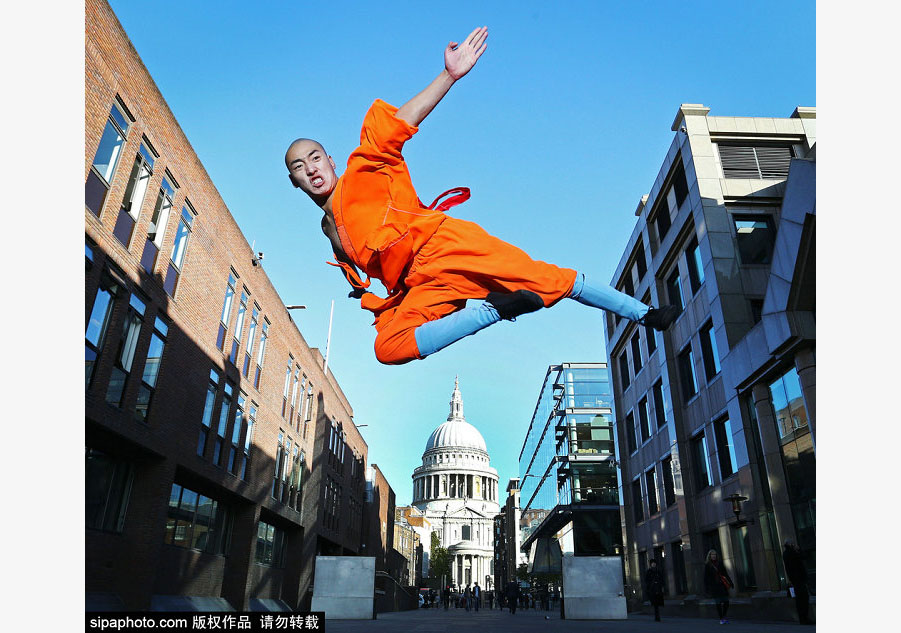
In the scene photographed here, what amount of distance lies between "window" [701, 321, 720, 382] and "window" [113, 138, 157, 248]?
58.3ft

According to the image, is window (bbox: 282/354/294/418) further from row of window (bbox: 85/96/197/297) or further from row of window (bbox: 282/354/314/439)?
row of window (bbox: 85/96/197/297)

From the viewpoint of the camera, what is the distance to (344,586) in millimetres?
19219

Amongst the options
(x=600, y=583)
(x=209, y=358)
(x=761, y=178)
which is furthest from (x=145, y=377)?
(x=761, y=178)

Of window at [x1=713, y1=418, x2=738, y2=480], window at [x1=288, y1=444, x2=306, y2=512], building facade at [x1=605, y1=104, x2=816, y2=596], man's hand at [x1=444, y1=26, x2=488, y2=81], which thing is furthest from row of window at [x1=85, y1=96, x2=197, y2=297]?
window at [x1=713, y1=418, x2=738, y2=480]

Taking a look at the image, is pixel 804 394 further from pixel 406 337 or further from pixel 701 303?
pixel 406 337

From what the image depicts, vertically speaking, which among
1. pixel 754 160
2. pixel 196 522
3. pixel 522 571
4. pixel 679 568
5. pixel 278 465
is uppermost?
pixel 754 160

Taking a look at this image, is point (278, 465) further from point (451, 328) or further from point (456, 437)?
point (456, 437)

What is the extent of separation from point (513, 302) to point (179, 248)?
17596 millimetres

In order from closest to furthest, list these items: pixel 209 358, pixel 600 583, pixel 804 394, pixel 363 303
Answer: pixel 363 303
pixel 804 394
pixel 600 583
pixel 209 358

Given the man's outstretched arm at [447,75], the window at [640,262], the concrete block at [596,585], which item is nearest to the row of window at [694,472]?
the concrete block at [596,585]

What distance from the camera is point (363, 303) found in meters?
4.03

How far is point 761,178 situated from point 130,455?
69.7 ft

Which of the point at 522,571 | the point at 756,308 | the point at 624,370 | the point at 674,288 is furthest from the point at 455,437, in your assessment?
the point at 756,308

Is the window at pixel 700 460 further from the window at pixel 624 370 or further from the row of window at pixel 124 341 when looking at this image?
the row of window at pixel 124 341
